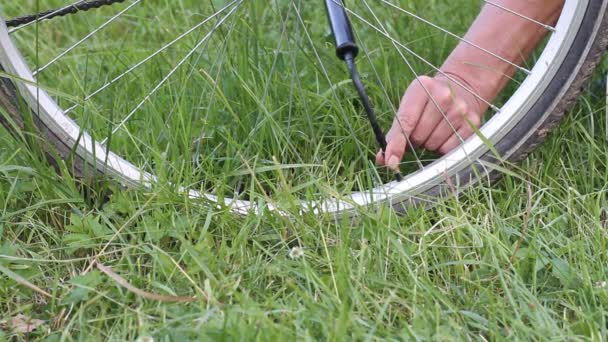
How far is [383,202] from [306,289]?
0.88ft

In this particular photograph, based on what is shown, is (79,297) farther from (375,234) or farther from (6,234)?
(375,234)

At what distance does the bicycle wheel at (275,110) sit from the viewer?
1.68 m

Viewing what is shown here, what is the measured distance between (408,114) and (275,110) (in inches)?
11.9

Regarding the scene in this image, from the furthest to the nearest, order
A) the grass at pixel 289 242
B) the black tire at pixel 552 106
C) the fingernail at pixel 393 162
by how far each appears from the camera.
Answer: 1. the fingernail at pixel 393 162
2. the black tire at pixel 552 106
3. the grass at pixel 289 242

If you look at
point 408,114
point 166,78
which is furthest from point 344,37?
point 166,78

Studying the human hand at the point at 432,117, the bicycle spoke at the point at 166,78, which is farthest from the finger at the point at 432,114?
the bicycle spoke at the point at 166,78

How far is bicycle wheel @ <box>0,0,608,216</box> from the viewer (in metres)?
1.68

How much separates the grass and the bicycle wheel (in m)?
0.01

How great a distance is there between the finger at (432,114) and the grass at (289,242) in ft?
0.37

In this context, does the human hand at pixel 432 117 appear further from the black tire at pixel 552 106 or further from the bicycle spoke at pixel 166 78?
the bicycle spoke at pixel 166 78

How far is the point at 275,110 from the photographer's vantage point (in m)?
1.97

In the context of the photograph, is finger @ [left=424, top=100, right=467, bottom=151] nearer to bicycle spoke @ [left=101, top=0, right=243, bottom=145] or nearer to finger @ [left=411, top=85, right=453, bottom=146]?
finger @ [left=411, top=85, right=453, bottom=146]

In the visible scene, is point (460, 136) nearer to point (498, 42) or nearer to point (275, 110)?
point (498, 42)

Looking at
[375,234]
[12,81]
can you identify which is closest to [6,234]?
[12,81]
